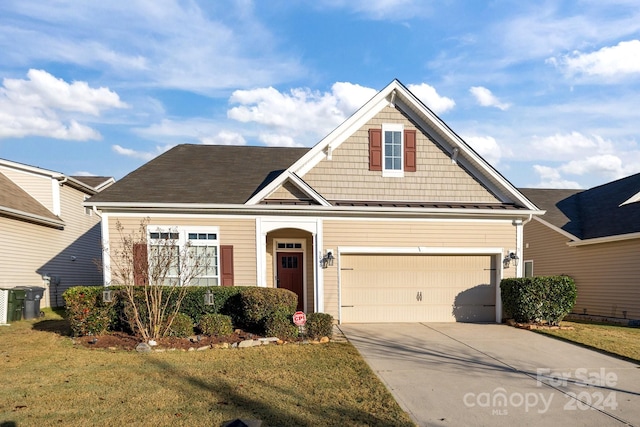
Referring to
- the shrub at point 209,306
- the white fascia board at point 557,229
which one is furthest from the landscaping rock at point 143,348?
the white fascia board at point 557,229

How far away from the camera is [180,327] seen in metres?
9.48

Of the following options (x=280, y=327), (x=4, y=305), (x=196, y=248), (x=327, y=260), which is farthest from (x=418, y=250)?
(x=4, y=305)

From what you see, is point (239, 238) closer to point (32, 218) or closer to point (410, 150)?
point (410, 150)

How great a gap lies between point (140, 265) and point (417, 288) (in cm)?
757

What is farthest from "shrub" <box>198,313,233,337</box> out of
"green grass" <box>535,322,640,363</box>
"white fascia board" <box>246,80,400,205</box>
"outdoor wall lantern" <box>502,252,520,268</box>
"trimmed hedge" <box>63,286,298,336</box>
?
"outdoor wall lantern" <box>502,252,520,268</box>

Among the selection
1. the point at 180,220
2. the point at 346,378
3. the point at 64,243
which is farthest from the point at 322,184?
the point at 64,243

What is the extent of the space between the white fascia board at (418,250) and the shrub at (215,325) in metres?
3.87

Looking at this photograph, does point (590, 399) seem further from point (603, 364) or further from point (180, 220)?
point (180, 220)

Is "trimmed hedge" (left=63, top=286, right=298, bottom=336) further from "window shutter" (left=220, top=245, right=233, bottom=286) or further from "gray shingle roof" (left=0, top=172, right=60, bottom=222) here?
"gray shingle roof" (left=0, top=172, right=60, bottom=222)

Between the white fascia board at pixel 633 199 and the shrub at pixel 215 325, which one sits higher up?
the white fascia board at pixel 633 199

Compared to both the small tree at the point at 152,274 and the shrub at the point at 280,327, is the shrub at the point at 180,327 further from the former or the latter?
the shrub at the point at 280,327

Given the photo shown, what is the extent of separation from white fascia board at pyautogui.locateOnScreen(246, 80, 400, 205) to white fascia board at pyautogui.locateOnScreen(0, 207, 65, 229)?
29.0ft

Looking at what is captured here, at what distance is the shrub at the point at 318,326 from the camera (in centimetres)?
957

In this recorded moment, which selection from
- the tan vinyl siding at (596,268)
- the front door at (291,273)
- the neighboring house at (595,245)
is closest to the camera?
the front door at (291,273)
